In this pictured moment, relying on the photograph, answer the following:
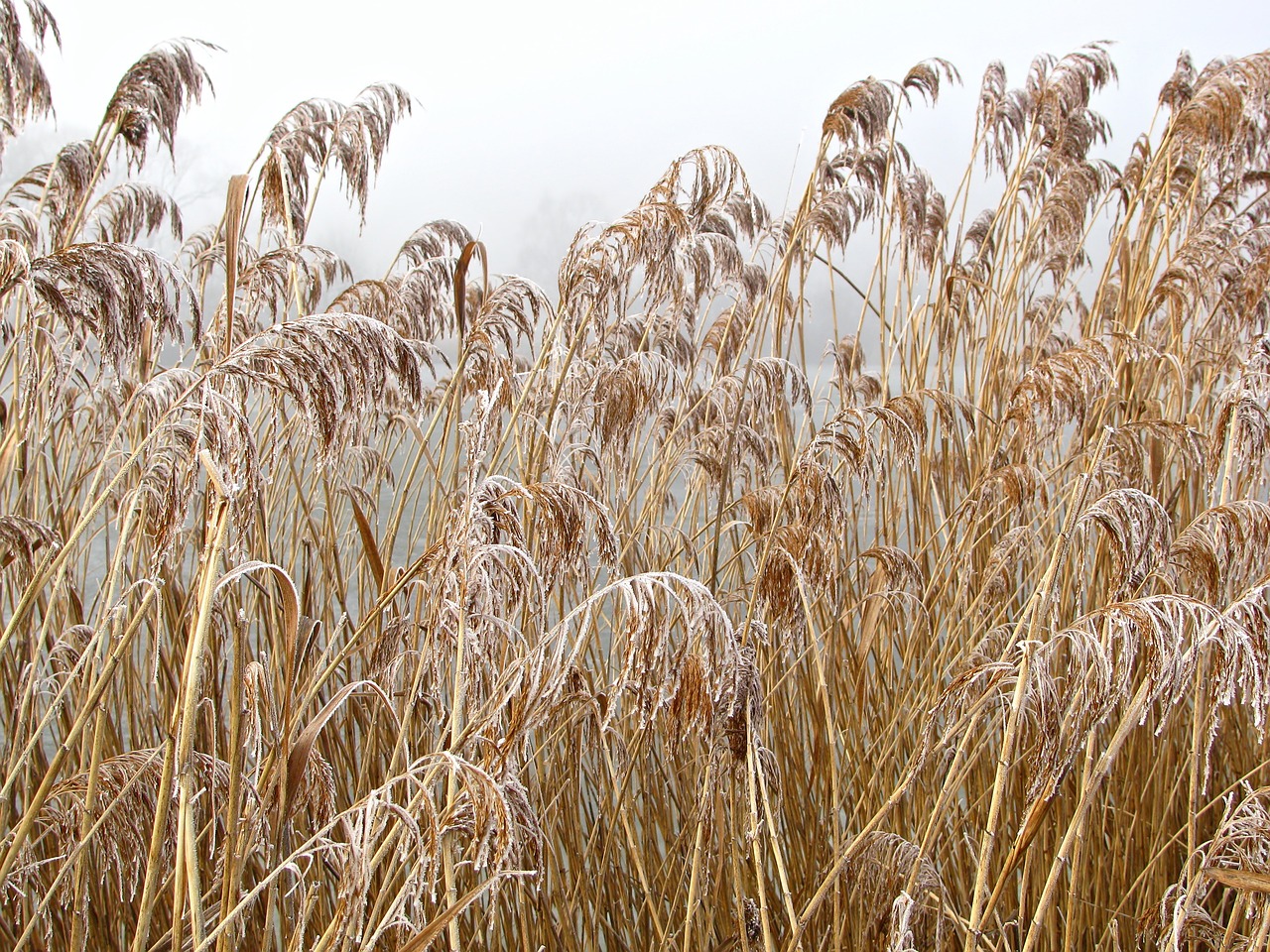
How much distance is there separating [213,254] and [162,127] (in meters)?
0.78

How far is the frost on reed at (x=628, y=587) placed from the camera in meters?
0.93

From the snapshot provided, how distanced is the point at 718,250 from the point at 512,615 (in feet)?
4.63

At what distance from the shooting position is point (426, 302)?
2.00 metres

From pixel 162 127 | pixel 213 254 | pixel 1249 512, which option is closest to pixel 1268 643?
pixel 1249 512

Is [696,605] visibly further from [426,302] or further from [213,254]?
[213,254]


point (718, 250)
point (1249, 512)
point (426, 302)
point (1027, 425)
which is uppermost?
point (718, 250)

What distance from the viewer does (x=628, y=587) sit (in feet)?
2.70

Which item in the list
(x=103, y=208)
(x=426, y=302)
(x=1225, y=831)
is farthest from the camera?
(x=103, y=208)

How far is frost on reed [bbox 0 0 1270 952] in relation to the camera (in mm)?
932

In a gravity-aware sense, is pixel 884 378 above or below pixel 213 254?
below

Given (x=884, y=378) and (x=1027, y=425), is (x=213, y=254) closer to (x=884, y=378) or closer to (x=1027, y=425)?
(x=884, y=378)

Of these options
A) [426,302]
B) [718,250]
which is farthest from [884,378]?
[426,302]

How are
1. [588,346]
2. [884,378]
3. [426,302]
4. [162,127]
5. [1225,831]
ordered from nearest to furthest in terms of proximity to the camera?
[1225,831] < [162,127] < [588,346] < [426,302] < [884,378]

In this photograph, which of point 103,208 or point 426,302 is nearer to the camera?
point 426,302
